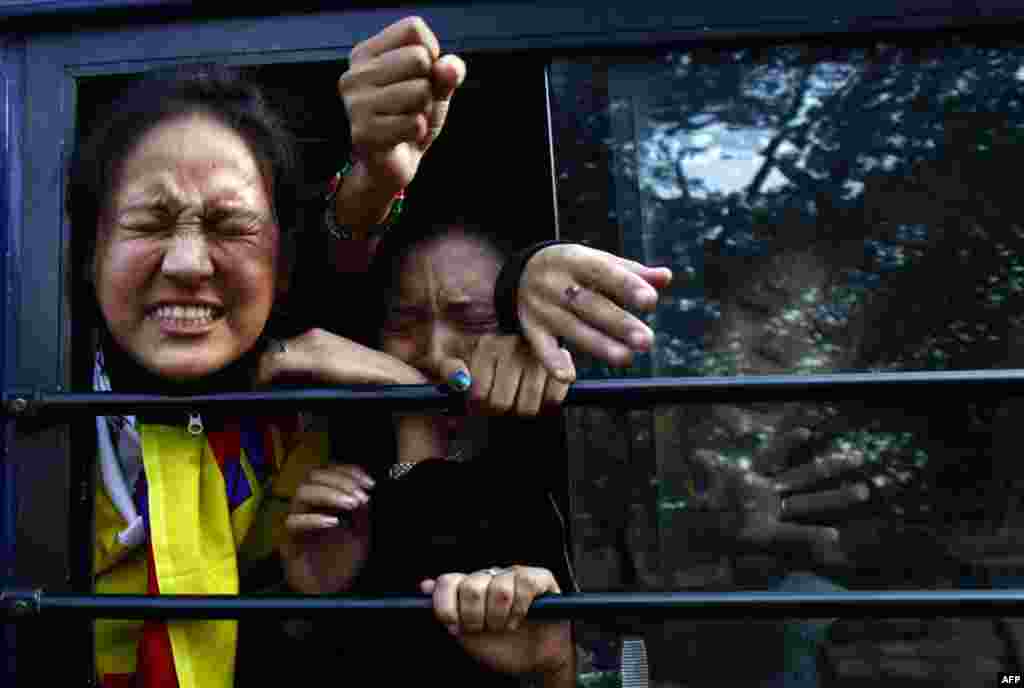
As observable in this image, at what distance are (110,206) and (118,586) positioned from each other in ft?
1.78

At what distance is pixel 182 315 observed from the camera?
1.31 metres

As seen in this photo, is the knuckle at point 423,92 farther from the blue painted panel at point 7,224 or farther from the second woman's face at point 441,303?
the blue painted panel at point 7,224

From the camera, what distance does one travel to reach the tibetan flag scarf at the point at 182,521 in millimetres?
1298

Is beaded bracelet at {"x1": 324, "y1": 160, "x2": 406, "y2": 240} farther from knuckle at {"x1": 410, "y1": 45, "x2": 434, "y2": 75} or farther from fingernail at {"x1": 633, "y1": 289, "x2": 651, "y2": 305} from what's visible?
fingernail at {"x1": 633, "y1": 289, "x2": 651, "y2": 305}

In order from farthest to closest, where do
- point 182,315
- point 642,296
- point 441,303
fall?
1. point 441,303
2. point 182,315
3. point 642,296

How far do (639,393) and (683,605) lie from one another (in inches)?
9.7

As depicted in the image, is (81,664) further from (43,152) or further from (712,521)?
(712,521)

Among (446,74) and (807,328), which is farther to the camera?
(807,328)

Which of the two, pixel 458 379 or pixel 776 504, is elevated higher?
pixel 458 379

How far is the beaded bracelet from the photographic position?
1.41 metres

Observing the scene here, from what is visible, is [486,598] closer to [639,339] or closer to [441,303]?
[639,339]

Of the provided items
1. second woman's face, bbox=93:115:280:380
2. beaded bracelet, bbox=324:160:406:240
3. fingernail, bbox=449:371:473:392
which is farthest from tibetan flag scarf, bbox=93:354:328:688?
fingernail, bbox=449:371:473:392

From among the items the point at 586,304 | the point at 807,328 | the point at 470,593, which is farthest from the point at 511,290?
the point at 807,328

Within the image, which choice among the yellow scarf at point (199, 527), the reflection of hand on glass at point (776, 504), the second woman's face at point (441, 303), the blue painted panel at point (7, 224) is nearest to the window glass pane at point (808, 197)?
the reflection of hand on glass at point (776, 504)
